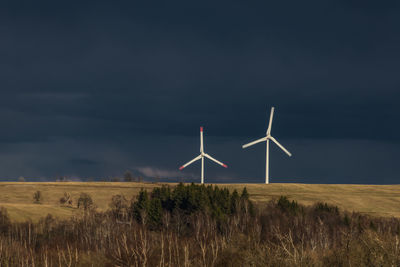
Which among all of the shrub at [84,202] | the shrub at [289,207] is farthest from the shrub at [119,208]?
the shrub at [289,207]

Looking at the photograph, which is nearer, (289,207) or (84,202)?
(289,207)

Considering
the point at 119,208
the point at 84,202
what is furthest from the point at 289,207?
the point at 84,202

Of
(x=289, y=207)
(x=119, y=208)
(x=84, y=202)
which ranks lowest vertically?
(x=119, y=208)

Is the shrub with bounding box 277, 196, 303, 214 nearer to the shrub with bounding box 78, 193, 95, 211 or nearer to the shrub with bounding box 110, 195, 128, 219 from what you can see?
the shrub with bounding box 110, 195, 128, 219

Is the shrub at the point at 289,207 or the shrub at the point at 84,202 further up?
the shrub at the point at 84,202

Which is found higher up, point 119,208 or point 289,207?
point 289,207

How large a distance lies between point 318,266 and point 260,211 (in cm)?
13474

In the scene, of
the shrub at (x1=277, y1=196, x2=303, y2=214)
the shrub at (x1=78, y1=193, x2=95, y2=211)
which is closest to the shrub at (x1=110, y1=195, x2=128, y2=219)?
the shrub at (x1=78, y1=193, x2=95, y2=211)

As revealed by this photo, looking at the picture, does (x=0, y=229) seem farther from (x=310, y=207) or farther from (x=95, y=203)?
(x=310, y=207)

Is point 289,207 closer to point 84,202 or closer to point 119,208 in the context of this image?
point 119,208

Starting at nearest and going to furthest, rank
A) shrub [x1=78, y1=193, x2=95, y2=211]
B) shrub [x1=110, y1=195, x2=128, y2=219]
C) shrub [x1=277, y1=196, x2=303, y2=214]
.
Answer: shrub [x1=277, y1=196, x2=303, y2=214]
shrub [x1=110, y1=195, x2=128, y2=219]
shrub [x1=78, y1=193, x2=95, y2=211]

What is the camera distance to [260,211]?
152 metres

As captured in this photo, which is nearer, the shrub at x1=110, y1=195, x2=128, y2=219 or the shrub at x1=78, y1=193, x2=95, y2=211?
the shrub at x1=110, y1=195, x2=128, y2=219

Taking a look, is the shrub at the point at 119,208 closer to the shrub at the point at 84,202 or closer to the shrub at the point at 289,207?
the shrub at the point at 84,202
